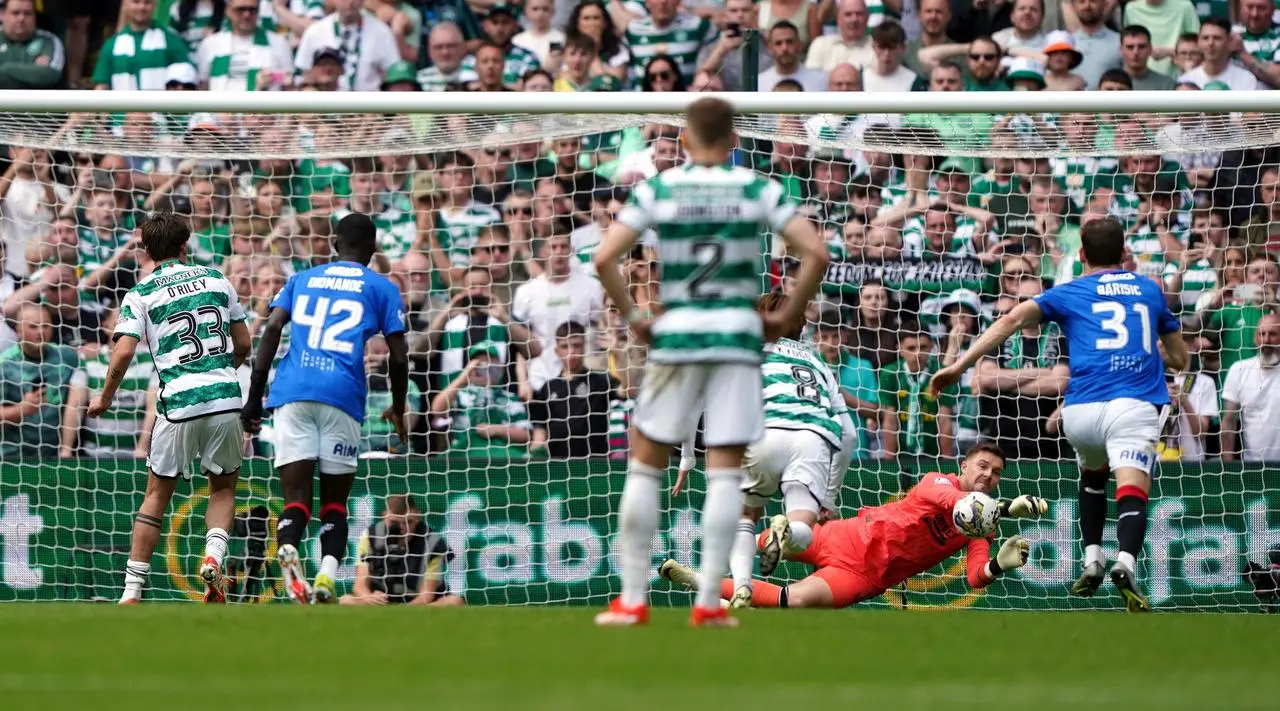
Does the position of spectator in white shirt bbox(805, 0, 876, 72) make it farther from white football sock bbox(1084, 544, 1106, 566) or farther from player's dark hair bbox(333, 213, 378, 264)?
white football sock bbox(1084, 544, 1106, 566)

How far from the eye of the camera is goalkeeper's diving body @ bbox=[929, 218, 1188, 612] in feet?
29.5

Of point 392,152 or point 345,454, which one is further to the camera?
point 392,152

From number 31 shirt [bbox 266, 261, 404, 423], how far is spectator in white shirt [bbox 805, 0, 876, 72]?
5866 mm

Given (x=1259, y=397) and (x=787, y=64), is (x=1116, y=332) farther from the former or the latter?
(x=787, y=64)

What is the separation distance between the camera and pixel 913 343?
11570 mm

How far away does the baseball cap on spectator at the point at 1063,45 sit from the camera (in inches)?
526

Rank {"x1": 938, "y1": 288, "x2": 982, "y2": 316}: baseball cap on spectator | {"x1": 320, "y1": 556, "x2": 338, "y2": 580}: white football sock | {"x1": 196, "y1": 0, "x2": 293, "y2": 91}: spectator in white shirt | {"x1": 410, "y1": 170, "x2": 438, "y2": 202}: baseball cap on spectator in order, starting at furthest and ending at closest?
{"x1": 196, "y1": 0, "x2": 293, "y2": 91}: spectator in white shirt, {"x1": 410, "y1": 170, "x2": 438, "y2": 202}: baseball cap on spectator, {"x1": 938, "y1": 288, "x2": 982, "y2": 316}: baseball cap on spectator, {"x1": 320, "y1": 556, "x2": 338, "y2": 580}: white football sock

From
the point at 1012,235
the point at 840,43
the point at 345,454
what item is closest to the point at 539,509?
the point at 345,454

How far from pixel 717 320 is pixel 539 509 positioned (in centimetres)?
518

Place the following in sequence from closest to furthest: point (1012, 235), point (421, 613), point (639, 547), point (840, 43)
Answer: point (639, 547), point (421, 613), point (1012, 235), point (840, 43)

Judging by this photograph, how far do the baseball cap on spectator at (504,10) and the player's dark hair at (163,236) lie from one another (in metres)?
5.53

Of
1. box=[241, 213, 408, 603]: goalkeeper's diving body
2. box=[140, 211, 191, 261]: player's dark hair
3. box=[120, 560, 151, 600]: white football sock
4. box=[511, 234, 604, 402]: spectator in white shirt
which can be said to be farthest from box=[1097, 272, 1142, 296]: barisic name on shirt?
box=[120, 560, 151, 600]: white football sock

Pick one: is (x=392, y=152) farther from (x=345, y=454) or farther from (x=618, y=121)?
(x=345, y=454)

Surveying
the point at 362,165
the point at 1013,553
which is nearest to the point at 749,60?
the point at 362,165
